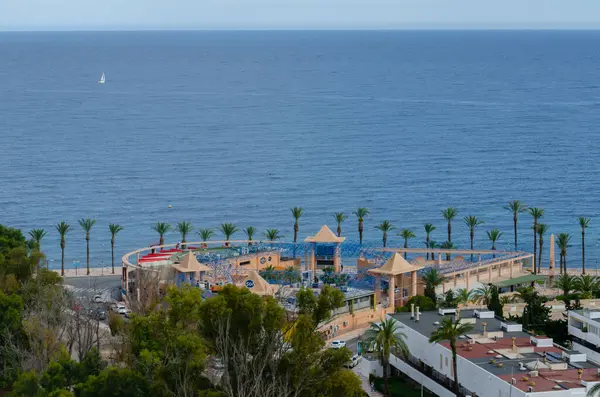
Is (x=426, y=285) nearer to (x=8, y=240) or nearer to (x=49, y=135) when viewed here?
(x=8, y=240)

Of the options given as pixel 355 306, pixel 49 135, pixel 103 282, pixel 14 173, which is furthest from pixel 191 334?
pixel 49 135

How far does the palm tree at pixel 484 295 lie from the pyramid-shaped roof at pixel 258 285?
38.8ft

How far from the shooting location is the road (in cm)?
7825

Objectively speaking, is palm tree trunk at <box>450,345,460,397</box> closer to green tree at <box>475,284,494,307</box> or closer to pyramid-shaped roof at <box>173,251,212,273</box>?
green tree at <box>475,284,494,307</box>

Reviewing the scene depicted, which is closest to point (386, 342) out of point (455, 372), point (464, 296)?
point (455, 372)

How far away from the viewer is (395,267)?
7431 centimetres

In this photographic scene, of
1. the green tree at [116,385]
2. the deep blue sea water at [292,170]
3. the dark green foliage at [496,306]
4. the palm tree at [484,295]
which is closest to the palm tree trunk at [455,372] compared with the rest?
the dark green foliage at [496,306]

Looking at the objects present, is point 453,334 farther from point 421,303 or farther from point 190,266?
point 190,266

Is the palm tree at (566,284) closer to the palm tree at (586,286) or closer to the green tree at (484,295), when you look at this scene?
the palm tree at (586,286)

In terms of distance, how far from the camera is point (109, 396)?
47188 millimetres

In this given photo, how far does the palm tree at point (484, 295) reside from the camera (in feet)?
228

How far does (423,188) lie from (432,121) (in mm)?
54292

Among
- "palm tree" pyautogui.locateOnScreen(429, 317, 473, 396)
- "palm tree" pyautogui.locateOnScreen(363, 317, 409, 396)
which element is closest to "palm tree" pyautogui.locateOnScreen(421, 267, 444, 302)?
"palm tree" pyautogui.locateOnScreen(363, 317, 409, 396)

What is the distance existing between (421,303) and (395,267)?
6234 millimetres
